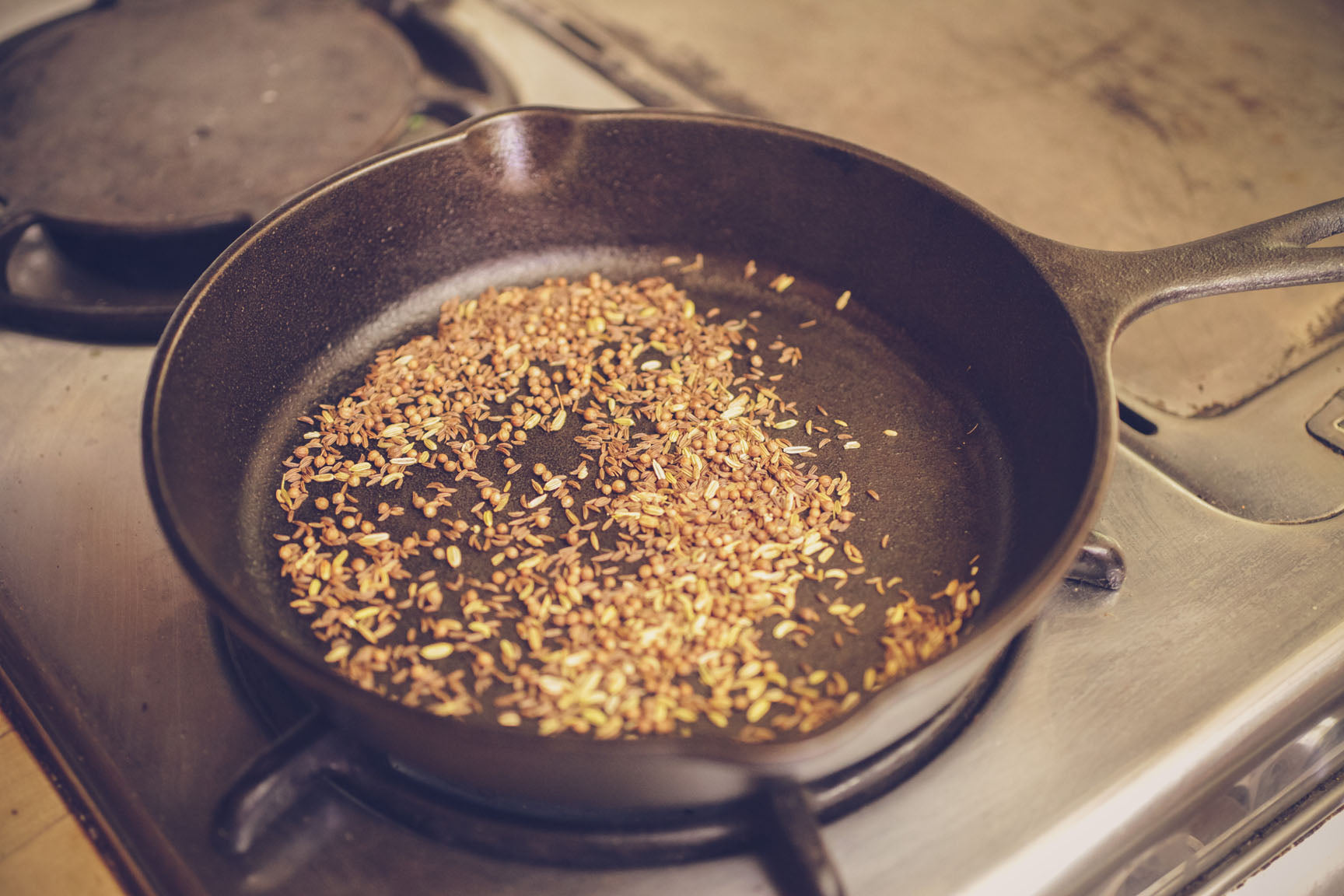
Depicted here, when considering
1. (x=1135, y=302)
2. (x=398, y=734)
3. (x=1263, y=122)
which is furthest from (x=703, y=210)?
(x=1263, y=122)

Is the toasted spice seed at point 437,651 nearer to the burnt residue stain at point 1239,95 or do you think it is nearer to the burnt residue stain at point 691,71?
the burnt residue stain at point 691,71

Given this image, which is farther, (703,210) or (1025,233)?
(703,210)

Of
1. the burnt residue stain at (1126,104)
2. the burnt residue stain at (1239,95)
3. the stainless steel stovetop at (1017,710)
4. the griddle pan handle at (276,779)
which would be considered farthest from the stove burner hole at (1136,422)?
the griddle pan handle at (276,779)

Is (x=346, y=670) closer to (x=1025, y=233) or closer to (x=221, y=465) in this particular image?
(x=221, y=465)

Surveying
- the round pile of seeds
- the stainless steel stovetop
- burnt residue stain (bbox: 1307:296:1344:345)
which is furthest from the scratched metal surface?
the round pile of seeds

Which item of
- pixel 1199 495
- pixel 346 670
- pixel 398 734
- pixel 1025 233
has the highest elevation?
pixel 1025 233

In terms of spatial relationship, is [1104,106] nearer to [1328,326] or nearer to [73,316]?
[1328,326]
